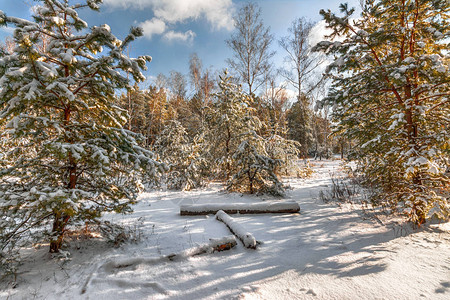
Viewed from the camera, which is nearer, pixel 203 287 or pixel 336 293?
pixel 336 293

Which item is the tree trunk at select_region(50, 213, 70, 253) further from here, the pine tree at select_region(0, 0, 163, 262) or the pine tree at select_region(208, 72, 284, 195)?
the pine tree at select_region(208, 72, 284, 195)

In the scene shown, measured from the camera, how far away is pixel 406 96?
4.67 metres

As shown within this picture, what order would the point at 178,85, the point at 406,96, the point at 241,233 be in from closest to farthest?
1. the point at 241,233
2. the point at 406,96
3. the point at 178,85

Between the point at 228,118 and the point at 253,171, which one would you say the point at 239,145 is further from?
the point at 228,118

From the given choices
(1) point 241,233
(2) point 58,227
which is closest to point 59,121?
(2) point 58,227

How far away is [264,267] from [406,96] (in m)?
5.22

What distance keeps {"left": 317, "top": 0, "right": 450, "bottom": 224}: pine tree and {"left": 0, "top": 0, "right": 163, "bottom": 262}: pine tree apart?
16.1 ft

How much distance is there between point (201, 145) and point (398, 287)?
9.45 m

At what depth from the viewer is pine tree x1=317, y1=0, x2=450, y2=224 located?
155 inches

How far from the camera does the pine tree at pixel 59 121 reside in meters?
2.65

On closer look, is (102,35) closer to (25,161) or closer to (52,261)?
(25,161)

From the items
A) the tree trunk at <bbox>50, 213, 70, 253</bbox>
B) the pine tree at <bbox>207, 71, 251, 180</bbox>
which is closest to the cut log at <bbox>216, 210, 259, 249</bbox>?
the tree trunk at <bbox>50, 213, 70, 253</bbox>

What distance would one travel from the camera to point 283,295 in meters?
2.59

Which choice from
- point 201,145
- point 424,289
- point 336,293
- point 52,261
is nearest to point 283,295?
point 336,293
